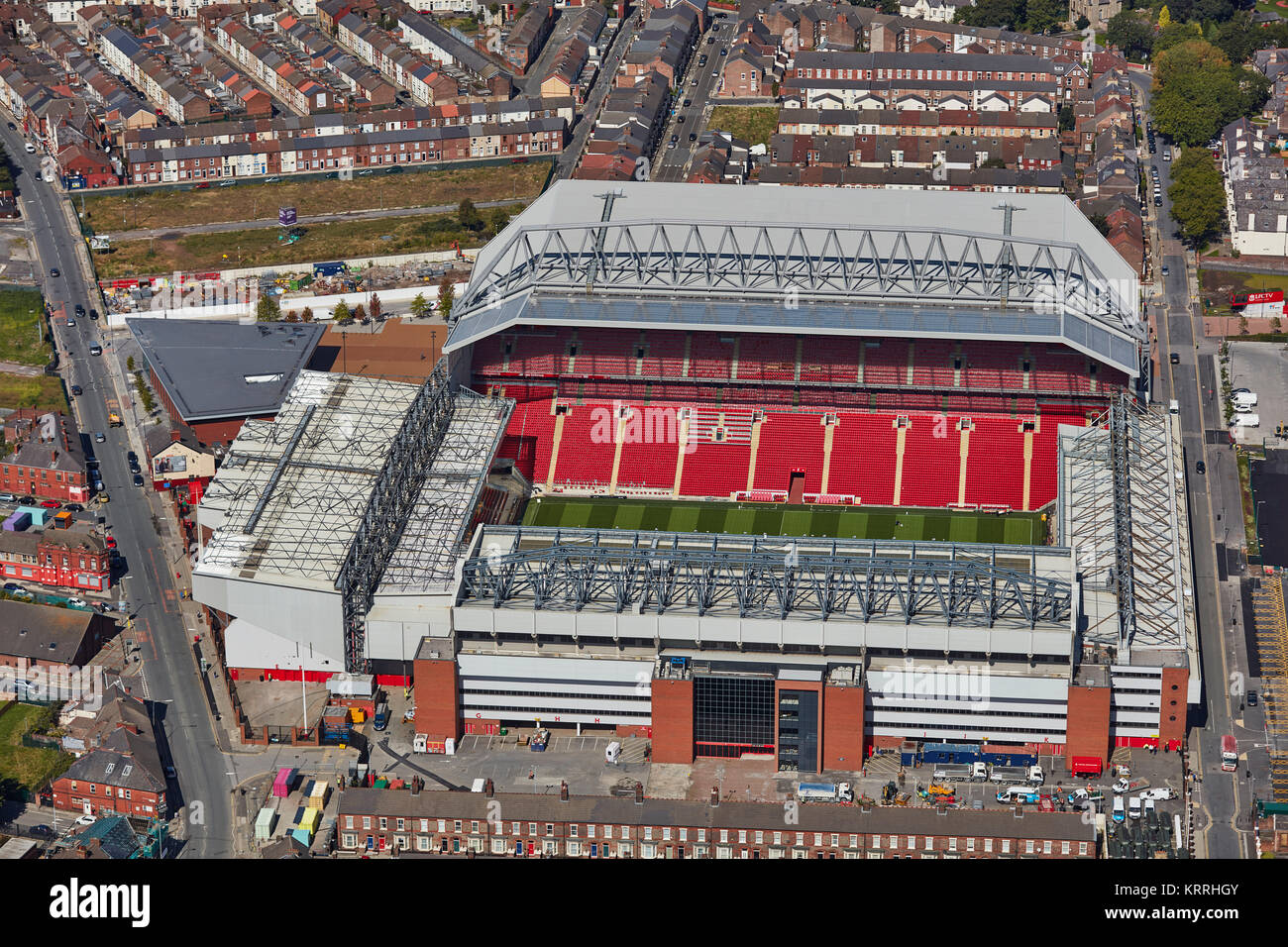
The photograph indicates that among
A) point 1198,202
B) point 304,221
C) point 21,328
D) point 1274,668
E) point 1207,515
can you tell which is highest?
point 304,221

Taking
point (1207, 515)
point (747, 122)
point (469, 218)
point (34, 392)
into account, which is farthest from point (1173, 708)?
point (747, 122)

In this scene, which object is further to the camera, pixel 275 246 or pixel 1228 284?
pixel 275 246

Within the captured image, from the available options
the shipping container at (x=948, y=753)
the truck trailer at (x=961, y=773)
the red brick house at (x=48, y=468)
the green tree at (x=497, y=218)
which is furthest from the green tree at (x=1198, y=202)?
the red brick house at (x=48, y=468)

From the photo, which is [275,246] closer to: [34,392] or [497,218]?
[497,218]

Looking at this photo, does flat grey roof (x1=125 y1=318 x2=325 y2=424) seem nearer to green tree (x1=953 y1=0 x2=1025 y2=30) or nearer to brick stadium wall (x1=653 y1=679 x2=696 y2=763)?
brick stadium wall (x1=653 y1=679 x2=696 y2=763)

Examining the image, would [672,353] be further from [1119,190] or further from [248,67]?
[248,67]

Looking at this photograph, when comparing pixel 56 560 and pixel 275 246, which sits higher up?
pixel 275 246
